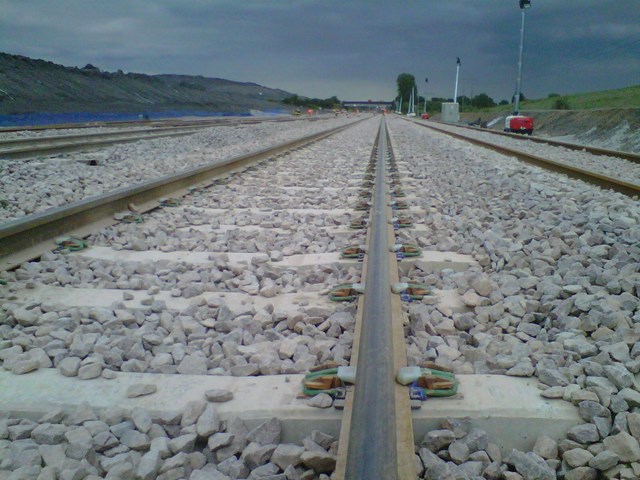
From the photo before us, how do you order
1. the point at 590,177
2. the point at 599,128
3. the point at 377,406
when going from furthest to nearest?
1. the point at 599,128
2. the point at 590,177
3. the point at 377,406

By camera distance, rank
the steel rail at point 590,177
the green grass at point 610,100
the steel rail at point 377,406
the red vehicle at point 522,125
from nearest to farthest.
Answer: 1. the steel rail at point 377,406
2. the steel rail at point 590,177
3. the red vehicle at point 522,125
4. the green grass at point 610,100

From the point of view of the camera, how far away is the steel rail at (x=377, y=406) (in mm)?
1422

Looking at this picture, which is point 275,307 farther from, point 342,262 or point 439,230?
point 439,230

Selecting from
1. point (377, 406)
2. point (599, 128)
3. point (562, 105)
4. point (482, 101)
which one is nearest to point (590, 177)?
point (377, 406)

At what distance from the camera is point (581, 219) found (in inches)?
177

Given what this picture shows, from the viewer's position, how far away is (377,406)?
167 centimetres

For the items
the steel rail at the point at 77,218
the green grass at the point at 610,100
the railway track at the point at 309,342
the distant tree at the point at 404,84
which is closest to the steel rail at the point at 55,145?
the steel rail at the point at 77,218

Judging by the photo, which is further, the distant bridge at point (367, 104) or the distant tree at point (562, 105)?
the distant bridge at point (367, 104)

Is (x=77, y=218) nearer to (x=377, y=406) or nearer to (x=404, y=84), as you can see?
(x=377, y=406)

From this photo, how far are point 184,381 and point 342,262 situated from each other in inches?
66.7

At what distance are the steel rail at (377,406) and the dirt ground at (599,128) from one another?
18.6m

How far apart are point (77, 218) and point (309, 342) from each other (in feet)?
9.26

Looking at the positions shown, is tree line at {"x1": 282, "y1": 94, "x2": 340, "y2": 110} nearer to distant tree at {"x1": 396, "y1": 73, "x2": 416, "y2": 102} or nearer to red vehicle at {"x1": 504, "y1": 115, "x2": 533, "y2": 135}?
distant tree at {"x1": 396, "y1": 73, "x2": 416, "y2": 102}

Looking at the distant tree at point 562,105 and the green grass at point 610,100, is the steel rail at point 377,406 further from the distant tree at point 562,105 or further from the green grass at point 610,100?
the distant tree at point 562,105
